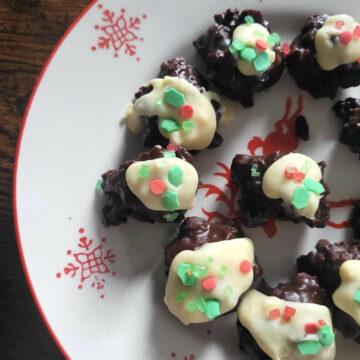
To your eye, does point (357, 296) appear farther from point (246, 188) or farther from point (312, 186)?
point (246, 188)

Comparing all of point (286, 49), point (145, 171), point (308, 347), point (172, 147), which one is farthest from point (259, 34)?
point (308, 347)

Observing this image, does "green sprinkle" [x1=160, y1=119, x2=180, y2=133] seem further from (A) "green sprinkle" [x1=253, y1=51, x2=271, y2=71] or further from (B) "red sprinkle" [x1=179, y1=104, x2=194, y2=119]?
(A) "green sprinkle" [x1=253, y1=51, x2=271, y2=71]

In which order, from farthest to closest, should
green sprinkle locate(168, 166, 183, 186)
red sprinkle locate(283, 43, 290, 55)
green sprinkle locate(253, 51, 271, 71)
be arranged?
red sprinkle locate(283, 43, 290, 55), green sprinkle locate(253, 51, 271, 71), green sprinkle locate(168, 166, 183, 186)

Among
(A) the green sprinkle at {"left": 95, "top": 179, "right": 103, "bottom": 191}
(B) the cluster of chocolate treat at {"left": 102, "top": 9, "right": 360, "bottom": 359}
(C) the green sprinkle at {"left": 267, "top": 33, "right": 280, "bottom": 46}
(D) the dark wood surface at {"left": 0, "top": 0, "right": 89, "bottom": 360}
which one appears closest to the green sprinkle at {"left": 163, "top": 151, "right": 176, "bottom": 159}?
(B) the cluster of chocolate treat at {"left": 102, "top": 9, "right": 360, "bottom": 359}

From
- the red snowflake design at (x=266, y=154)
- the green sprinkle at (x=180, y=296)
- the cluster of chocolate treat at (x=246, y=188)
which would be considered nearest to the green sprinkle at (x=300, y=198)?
the cluster of chocolate treat at (x=246, y=188)

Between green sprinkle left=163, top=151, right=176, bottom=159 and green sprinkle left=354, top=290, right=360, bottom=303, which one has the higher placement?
green sprinkle left=163, top=151, right=176, bottom=159

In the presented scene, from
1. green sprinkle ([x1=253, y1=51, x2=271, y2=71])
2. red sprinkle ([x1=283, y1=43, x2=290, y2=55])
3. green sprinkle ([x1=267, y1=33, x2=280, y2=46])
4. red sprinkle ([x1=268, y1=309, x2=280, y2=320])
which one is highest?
green sprinkle ([x1=267, y1=33, x2=280, y2=46])

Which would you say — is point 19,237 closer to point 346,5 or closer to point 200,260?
point 200,260

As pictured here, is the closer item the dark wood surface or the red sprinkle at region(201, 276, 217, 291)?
the red sprinkle at region(201, 276, 217, 291)
